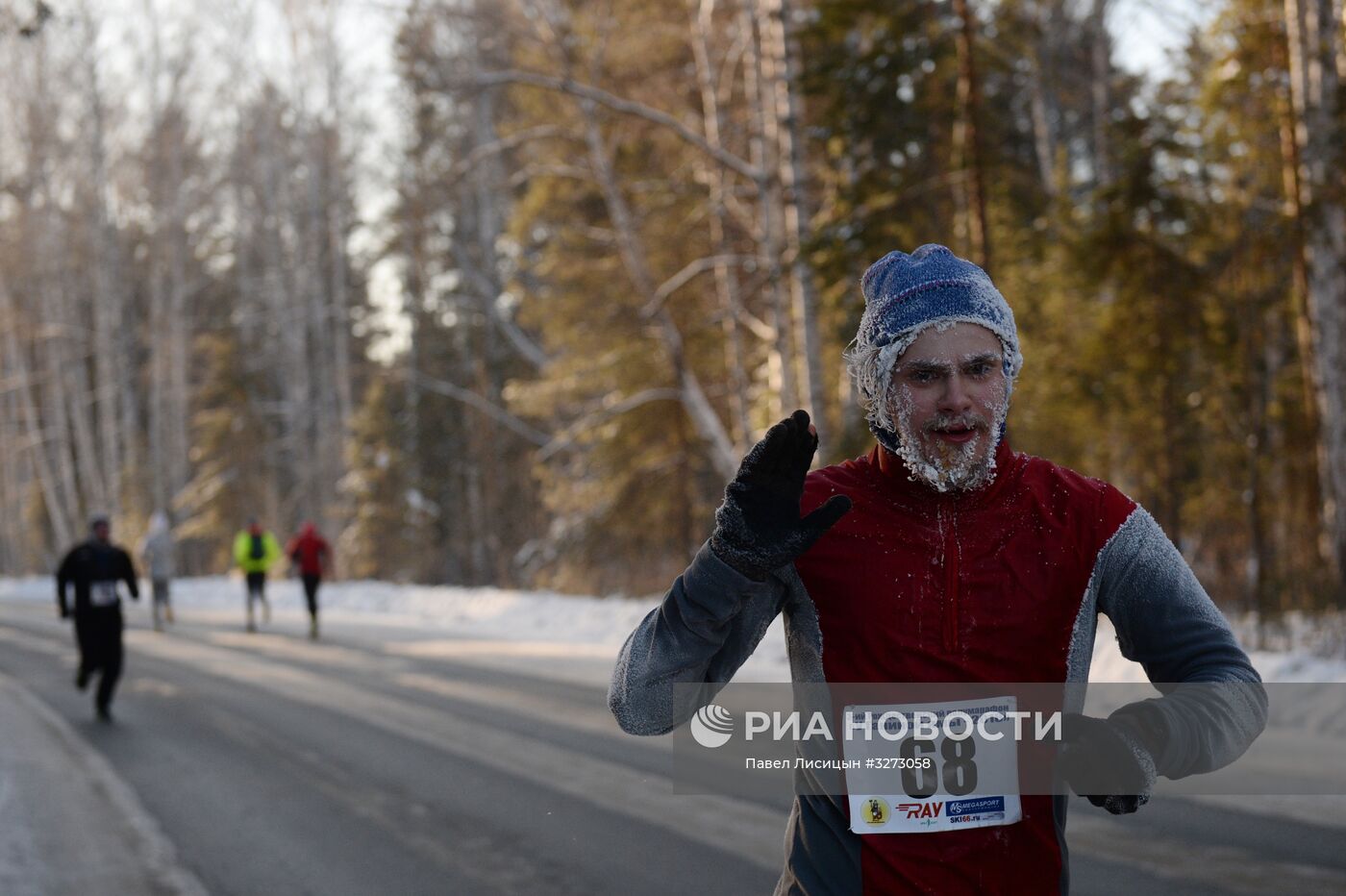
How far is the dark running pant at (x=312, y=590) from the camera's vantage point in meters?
20.6

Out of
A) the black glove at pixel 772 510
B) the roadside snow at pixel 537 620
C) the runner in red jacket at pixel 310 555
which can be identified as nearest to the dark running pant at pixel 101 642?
the roadside snow at pixel 537 620

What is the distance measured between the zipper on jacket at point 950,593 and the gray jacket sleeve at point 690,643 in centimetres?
27

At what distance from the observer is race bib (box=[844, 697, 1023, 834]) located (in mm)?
2145

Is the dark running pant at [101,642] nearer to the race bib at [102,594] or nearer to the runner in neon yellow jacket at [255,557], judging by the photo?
the race bib at [102,594]

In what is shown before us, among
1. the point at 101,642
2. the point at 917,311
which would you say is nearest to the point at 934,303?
the point at 917,311

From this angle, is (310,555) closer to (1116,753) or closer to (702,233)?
(702,233)

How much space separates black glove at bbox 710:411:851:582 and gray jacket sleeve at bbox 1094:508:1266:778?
0.49 meters

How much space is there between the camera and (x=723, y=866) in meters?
6.56

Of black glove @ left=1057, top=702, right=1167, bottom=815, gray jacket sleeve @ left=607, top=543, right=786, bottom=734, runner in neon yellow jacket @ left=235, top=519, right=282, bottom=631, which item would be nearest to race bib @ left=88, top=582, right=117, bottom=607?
runner in neon yellow jacket @ left=235, top=519, right=282, bottom=631

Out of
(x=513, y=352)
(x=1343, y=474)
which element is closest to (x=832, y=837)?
(x=1343, y=474)

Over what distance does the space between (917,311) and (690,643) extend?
0.63m

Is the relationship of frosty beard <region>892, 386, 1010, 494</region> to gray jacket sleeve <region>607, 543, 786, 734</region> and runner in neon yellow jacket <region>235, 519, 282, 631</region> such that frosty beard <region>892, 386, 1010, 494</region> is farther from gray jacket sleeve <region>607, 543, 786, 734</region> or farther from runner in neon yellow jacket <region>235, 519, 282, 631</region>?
runner in neon yellow jacket <region>235, 519, 282, 631</region>

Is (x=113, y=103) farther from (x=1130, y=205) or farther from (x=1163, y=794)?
(x=1163, y=794)

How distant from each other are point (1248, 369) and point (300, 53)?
28.8 meters
